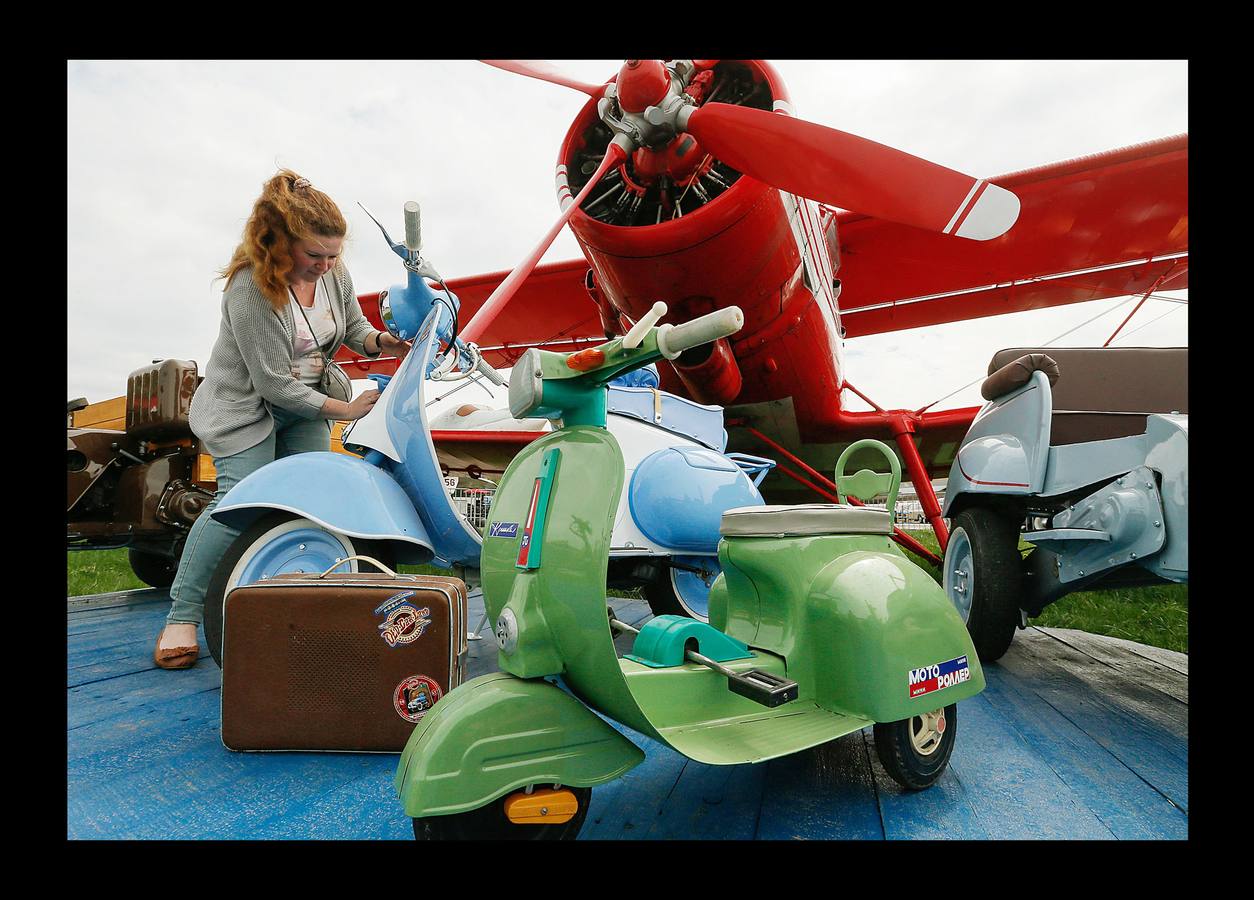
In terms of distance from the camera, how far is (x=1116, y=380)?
7.68 ft

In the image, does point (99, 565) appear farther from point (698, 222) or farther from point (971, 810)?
point (971, 810)

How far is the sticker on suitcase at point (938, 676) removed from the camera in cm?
123

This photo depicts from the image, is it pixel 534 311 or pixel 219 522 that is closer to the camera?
pixel 219 522

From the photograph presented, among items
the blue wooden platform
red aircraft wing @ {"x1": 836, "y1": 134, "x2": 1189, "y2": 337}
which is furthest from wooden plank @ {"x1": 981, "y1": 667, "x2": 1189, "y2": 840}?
red aircraft wing @ {"x1": 836, "y1": 134, "x2": 1189, "y2": 337}

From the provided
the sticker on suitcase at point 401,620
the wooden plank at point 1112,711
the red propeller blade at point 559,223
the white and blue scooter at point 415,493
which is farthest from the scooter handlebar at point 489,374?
the wooden plank at point 1112,711

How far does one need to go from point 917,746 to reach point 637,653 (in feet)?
1.98

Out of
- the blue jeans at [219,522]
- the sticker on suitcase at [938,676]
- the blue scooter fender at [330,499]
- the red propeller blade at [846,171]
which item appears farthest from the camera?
the red propeller blade at [846,171]

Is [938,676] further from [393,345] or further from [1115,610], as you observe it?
[1115,610]

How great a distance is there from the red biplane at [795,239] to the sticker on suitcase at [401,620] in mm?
1197

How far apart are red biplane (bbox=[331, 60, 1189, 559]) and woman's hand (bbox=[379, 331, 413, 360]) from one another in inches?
11.4

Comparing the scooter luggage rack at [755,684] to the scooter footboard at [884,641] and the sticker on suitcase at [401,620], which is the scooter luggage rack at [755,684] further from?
the sticker on suitcase at [401,620]

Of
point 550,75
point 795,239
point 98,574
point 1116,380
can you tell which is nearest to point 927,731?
point 1116,380

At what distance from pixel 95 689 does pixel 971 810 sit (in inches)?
89.7

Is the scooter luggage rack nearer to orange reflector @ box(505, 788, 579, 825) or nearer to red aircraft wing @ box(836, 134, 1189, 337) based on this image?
orange reflector @ box(505, 788, 579, 825)
